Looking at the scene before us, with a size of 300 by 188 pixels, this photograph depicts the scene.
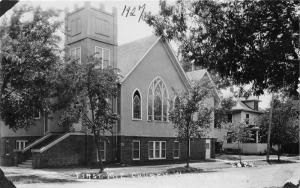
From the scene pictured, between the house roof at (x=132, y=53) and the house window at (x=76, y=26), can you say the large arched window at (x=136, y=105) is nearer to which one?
the house roof at (x=132, y=53)

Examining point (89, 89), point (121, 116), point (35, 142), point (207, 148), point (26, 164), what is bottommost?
point (26, 164)

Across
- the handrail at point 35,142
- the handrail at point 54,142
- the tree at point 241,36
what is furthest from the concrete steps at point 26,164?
the tree at point 241,36

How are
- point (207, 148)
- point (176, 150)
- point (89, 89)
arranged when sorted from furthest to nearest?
point (207, 148) → point (176, 150) → point (89, 89)

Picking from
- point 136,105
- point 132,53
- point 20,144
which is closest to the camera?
point 136,105

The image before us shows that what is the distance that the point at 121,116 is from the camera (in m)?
29.8

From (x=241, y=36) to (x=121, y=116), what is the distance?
2025cm

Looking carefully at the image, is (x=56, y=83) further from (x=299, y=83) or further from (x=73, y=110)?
(x=299, y=83)

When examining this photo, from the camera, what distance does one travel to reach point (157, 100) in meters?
33.1

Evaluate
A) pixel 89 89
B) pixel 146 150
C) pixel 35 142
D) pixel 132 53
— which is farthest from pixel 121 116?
pixel 89 89

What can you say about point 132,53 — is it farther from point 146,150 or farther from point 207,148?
point 207,148

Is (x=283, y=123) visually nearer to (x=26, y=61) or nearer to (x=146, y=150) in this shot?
(x=146, y=150)

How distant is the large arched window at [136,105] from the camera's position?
31031 millimetres

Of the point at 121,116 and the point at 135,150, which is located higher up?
the point at 121,116

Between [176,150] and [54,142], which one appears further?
[176,150]
